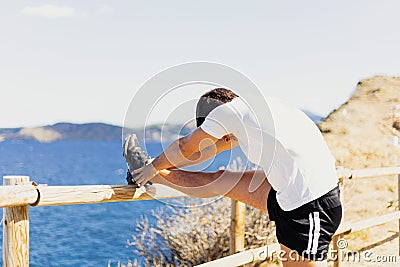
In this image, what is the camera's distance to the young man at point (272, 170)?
1.96 metres

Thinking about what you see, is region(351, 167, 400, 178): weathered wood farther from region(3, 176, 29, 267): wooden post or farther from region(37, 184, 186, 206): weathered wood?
region(3, 176, 29, 267): wooden post

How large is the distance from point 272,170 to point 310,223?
0.25 meters

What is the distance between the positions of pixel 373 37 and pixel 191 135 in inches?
848

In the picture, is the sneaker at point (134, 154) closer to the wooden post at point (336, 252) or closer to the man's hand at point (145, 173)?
the man's hand at point (145, 173)

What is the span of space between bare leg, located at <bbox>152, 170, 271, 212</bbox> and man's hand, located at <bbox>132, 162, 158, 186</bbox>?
0.12 feet

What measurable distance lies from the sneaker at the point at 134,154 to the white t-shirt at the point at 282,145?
34 centimetres

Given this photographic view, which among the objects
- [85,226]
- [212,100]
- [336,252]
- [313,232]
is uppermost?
[85,226]

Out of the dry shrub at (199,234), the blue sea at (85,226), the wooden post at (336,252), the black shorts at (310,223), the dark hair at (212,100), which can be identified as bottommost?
the wooden post at (336,252)

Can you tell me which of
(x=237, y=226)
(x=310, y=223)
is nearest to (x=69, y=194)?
(x=310, y=223)

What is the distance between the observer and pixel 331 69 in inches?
1053

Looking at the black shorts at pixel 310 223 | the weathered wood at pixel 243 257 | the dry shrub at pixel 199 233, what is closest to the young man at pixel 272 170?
the black shorts at pixel 310 223

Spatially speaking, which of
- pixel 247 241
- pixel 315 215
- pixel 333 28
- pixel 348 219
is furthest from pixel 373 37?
pixel 315 215

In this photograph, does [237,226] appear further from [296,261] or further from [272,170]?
[272,170]

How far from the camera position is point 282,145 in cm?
196
